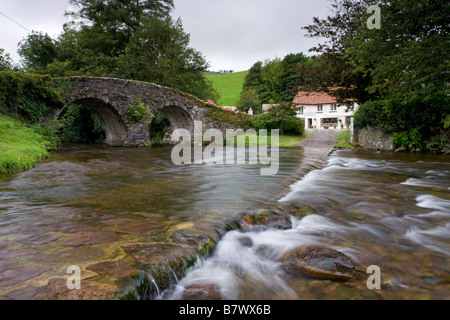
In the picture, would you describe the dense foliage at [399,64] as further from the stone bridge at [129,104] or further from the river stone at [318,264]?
the stone bridge at [129,104]

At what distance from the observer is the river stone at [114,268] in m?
2.11

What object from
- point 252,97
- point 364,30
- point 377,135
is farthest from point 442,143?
point 252,97

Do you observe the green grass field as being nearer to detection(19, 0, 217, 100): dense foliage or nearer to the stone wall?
detection(19, 0, 217, 100): dense foliage

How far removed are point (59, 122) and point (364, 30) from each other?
14.6m

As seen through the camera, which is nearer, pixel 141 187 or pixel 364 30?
pixel 141 187

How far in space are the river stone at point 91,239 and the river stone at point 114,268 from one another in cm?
53

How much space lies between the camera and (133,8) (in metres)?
30.9

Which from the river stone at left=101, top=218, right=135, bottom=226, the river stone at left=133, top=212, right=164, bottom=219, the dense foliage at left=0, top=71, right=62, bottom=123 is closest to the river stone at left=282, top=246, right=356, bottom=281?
the river stone at left=133, top=212, right=164, bottom=219

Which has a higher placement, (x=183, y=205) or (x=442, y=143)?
(x=442, y=143)

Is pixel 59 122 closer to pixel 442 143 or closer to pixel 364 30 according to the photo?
pixel 364 30

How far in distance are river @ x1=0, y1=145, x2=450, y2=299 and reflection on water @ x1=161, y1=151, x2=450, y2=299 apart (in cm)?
1

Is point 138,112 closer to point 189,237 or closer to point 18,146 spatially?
point 18,146

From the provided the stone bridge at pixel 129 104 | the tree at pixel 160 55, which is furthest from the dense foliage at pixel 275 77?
the stone bridge at pixel 129 104
